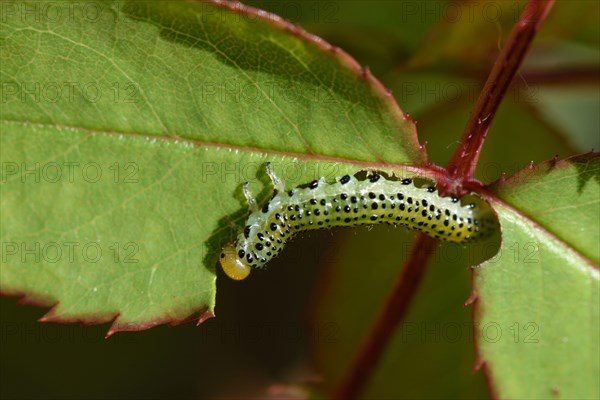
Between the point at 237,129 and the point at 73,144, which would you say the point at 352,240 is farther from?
the point at 73,144

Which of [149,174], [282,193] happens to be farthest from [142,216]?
[282,193]

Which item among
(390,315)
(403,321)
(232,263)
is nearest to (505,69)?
(390,315)

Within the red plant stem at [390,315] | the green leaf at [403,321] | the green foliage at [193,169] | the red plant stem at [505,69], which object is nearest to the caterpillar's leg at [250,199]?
the green foliage at [193,169]

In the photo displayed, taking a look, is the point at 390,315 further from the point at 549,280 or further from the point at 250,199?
the point at 250,199

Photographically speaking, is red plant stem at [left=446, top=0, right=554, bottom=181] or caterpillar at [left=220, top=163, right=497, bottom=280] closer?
red plant stem at [left=446, top=0, right=554, bottom=181]

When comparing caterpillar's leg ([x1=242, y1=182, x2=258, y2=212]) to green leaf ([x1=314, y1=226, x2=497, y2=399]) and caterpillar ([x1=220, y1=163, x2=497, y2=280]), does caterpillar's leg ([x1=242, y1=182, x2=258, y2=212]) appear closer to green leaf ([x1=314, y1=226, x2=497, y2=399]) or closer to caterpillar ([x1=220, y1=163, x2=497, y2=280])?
caterpillar ([x1=220, y1=163, x2=497, y2=280])

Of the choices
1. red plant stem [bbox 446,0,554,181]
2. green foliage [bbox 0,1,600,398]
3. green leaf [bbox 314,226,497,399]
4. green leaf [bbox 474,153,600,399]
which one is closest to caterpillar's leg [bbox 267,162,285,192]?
green foliage [bbox 0,1,600,398]
